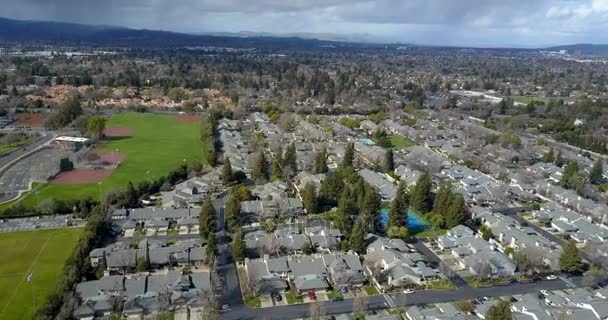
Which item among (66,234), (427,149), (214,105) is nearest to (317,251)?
(66,234)

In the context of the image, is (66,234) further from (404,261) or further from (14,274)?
(404,261)

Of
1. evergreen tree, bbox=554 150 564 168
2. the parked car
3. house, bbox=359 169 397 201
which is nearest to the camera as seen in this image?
the parked car

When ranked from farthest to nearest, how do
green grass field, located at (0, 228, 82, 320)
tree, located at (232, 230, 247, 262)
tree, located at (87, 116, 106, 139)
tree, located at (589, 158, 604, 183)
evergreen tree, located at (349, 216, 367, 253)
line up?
tree, located at (87, 116, 106, 139) < tree, located at (589, 158, 604, 183) < evergreen tree, located at (349, 216, 367, 253) < tree, located at (232, 230, 247, 262) < green grass field, located at (0, 228, 82, 320)

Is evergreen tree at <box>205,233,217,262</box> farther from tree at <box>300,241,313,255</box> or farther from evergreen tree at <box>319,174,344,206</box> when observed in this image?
evergreen tree at <box>319,174,344,206</box>

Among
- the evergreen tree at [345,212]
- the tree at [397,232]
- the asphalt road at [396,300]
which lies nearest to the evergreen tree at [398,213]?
the tree at [397,232]

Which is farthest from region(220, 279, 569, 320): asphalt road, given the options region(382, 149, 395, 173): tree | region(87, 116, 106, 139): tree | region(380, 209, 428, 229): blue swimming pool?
region(87, 116, 106, 139): tree

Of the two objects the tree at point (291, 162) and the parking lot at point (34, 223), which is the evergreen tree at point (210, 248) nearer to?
the parking lot at point (34, 223)

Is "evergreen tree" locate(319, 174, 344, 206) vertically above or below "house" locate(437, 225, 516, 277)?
above
